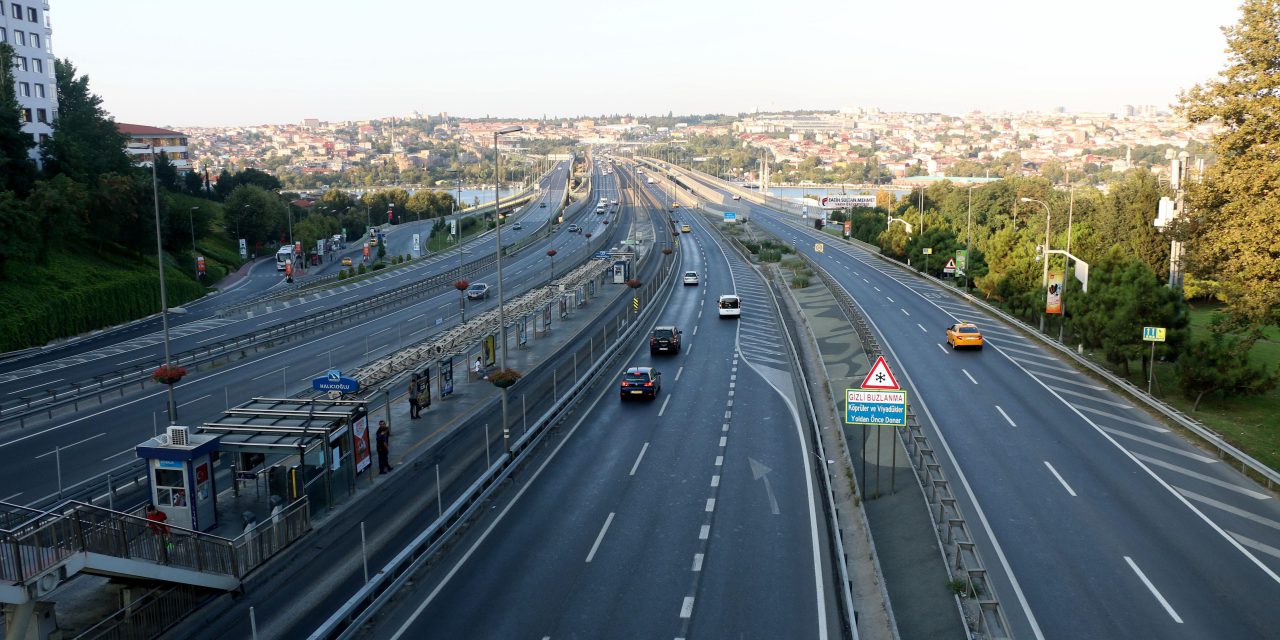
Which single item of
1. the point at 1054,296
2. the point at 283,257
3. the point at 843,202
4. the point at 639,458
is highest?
the point at 843,202

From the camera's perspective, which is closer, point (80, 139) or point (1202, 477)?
point (1202, 477)

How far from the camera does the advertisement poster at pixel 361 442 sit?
903 inches

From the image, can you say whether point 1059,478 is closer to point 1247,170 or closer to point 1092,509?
point 1092,509

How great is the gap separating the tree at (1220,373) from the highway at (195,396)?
111 feet

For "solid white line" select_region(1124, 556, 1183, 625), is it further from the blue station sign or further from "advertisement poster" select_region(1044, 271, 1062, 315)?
"advertisement poster" select_region(1044, 271, 1062, 315)

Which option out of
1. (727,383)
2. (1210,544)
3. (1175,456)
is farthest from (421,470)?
(1175,456)

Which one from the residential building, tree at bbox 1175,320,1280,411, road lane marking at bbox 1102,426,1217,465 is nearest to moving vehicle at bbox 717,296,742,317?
tree at bbox 1175,320,1280,411

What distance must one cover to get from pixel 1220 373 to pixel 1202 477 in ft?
29.1

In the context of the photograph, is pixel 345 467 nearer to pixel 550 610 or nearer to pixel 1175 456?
pixel 550 610

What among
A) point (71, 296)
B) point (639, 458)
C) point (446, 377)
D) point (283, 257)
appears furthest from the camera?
point (283, 257)

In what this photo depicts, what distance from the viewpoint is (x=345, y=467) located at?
72.8 ft

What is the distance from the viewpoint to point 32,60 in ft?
264

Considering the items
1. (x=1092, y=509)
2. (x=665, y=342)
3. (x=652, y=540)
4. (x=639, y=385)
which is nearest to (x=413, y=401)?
(x=639, y=385)

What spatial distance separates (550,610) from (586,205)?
162 m
